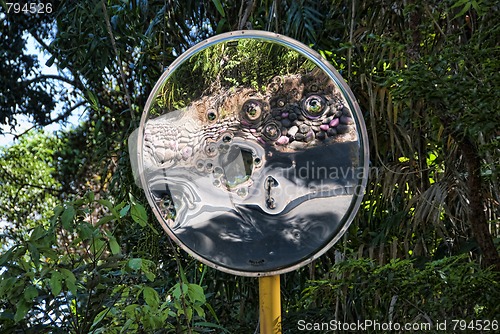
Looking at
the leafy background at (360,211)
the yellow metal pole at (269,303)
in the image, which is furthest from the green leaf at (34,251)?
the yellow metal pole at (269,303)

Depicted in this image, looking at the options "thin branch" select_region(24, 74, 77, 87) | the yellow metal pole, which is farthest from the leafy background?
"thin branch" select_region(24, 74, 77, 87)

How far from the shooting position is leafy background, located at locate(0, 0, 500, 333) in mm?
1357

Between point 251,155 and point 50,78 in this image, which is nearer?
point 251,155

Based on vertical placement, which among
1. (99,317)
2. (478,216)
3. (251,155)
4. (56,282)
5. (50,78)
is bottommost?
(99,317)

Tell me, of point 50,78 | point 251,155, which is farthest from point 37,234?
point 50,78

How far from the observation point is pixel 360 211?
7.34 ft

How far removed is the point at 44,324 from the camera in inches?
71.2

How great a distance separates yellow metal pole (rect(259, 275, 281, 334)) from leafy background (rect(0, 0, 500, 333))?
12cm

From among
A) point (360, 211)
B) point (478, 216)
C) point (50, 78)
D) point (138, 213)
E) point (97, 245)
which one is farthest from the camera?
point (50, 78)

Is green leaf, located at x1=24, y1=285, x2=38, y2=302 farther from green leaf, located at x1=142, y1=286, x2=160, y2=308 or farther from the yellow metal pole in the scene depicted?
the yellow metal pole

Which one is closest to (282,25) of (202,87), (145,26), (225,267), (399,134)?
(399,134)

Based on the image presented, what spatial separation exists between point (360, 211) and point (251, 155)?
86 centimetres

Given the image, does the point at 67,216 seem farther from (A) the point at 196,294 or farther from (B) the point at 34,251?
(A) the point at 196,294

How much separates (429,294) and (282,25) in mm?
1125
